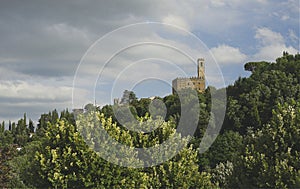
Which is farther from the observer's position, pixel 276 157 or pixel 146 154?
pixel 146 154

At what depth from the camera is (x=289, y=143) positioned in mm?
A: 24750

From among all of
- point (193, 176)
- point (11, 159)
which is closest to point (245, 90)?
point (11, 159)

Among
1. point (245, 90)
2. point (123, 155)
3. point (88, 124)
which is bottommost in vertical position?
point (123, 155)

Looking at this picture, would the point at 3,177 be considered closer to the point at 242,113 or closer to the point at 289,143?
the point at 289,143

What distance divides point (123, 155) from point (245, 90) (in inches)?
1763

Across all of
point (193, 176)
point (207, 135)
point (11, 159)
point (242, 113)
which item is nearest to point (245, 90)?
point (242, 113)

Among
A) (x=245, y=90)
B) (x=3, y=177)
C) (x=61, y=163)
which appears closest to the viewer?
(x=61, y=163)

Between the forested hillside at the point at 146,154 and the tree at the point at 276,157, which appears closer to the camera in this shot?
the tree at the point at 276,157

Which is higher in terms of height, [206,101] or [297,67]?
[297,67]

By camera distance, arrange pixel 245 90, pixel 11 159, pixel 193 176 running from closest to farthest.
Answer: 1. pixel 193 176
2. pixel 11 159
3. pixel 245 90

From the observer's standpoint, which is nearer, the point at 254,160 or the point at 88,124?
the point at 254,160

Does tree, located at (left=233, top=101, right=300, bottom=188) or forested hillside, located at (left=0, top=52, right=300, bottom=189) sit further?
forested hillside, located at (left=0, top=52, right=300, bottom=189)

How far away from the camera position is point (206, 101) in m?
69.9

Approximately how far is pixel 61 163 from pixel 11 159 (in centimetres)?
2487
